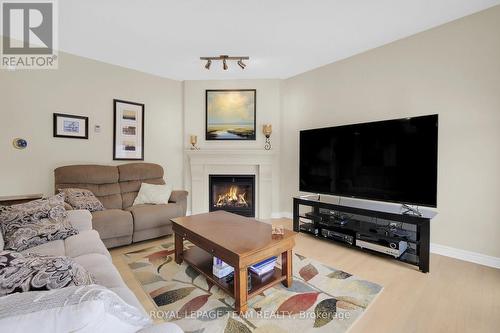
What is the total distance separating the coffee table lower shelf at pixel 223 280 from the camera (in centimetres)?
176

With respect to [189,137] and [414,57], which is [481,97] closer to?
[414,57]

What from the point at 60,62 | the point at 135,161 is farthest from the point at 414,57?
the point at 60,62

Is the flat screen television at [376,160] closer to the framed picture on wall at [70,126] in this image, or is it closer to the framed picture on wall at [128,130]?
the framed picture on wall at [128,130]

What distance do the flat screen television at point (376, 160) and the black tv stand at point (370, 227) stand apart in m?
0.23

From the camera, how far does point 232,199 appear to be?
4.31m

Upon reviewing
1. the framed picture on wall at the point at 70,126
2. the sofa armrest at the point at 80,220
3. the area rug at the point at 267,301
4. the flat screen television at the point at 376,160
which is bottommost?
the area rug at the point at 267,301

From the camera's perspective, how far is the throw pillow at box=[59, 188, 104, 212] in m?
2.65

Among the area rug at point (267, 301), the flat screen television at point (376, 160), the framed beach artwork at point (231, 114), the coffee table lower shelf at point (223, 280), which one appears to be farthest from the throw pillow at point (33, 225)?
the flat screen television at point (376, 160)

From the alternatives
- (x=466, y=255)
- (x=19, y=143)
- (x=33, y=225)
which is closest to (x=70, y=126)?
(x=19, y=143)

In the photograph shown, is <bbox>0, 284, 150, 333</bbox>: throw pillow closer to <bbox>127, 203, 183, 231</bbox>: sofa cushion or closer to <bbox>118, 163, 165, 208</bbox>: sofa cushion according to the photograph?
<bbox>127, 203, 183, 231</bbox>: sofa cushion

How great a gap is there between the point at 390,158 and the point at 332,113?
1.21 m

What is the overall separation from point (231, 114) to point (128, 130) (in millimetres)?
1701

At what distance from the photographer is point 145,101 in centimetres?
391

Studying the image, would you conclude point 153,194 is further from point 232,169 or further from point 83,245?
point 83,245
